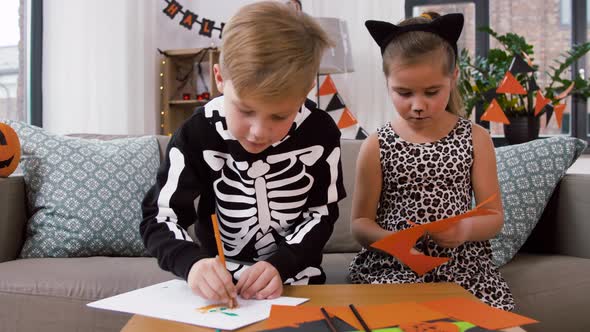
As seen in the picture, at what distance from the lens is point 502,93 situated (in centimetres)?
328

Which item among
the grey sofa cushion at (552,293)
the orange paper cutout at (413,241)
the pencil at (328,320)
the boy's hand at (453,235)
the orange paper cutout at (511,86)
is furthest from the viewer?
the orange paper cutout at (511,86)

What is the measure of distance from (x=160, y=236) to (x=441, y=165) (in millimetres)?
659

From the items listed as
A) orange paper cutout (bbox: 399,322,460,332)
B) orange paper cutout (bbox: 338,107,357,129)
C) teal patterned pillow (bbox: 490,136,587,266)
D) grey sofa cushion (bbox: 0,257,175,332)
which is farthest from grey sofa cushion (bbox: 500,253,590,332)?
orange paper cutout (bbox: 338,107,357,129)

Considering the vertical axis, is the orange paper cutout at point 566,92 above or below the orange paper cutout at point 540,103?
above

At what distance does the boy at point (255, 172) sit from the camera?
0.91 meters

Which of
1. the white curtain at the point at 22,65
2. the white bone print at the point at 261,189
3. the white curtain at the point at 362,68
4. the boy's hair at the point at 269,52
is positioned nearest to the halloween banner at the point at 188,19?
the white curtain at the point at 362,68

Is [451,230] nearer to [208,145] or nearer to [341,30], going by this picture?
[208,145]

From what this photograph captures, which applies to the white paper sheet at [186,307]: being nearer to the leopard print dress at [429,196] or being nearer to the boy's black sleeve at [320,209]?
the boy's black sleeve at [320,209]

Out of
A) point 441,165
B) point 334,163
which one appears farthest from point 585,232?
point 334,163

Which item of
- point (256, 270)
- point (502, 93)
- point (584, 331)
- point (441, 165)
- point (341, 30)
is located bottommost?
point (584, 331)

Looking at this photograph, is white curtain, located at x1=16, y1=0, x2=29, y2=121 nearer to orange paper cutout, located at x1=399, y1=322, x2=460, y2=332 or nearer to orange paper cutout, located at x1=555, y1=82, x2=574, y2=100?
orange paper cutout, located at x1=555, y1=82, x2=574, y2=100

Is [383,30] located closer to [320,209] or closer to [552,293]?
[320,209]

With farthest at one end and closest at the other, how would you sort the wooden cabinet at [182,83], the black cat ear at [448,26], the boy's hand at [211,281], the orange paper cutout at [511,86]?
the wooden cabinet at [182,83] → the orange paper cutout at [511,86] → the black cat ear at [448,26] → the boy's hand at [211,281]

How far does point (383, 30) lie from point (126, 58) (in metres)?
2.55
